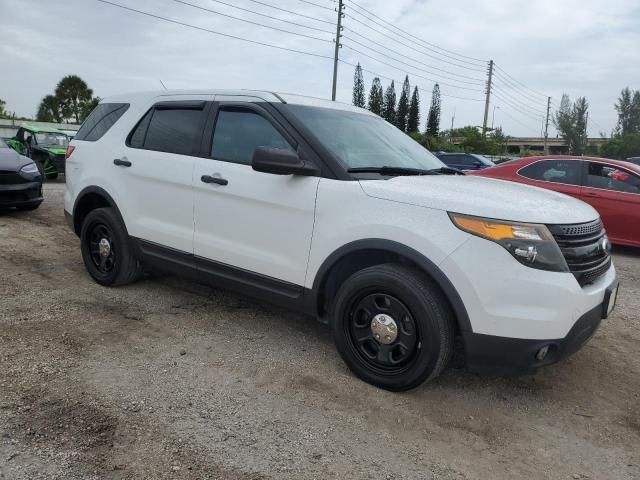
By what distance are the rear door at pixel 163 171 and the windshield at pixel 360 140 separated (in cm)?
98

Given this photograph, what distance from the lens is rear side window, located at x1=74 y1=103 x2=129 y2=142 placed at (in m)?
4.93

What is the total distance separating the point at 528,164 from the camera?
8.49m

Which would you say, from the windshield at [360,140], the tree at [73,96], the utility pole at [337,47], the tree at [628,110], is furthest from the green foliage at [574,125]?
the windshield at [360,140]

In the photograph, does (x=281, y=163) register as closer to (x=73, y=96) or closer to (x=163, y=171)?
(x=163, y=171)

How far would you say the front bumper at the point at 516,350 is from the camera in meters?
2.79

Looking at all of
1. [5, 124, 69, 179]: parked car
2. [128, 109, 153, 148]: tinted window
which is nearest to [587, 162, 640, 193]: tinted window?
[128, 109, 153, 148]: tinted window

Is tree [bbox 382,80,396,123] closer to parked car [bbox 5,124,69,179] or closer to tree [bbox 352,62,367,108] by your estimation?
tree [bbox 352,62,367,108]

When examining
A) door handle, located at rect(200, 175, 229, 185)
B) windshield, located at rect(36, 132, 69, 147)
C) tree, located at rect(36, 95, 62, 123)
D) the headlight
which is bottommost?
the headlight

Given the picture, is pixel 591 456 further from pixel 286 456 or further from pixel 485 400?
pixel 286 456

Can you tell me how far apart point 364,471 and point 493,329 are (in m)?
0.99

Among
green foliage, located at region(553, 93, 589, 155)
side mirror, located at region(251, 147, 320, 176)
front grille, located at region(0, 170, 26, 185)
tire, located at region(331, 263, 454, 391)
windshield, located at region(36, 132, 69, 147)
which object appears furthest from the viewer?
green foliage, located at region(553, 93, 589, 155)

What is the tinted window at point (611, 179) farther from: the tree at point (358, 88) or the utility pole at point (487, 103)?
the tree at point (358, 88)

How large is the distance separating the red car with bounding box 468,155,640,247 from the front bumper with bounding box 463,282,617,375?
15.9 feet

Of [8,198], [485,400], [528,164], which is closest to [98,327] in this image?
[485,400]
